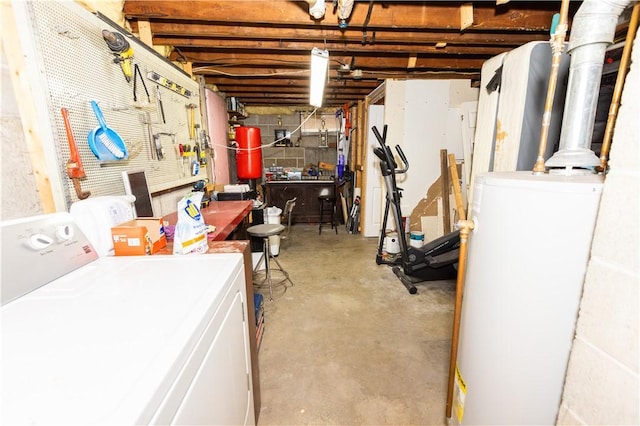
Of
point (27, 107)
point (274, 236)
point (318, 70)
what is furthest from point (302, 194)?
point (27, 107)

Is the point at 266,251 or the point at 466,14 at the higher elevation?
the point at 466,14

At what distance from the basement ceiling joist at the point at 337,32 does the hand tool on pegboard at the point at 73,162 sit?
1310 millimetres

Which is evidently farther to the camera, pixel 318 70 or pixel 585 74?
pixel 318 70

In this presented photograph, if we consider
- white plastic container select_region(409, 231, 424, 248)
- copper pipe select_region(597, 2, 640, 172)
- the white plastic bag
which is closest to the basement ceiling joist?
copper pipe select_region(597, 2, 640, 172)

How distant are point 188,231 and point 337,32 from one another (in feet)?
7.10

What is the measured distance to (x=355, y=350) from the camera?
198 centimetres

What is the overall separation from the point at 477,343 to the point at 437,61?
324 centimetres

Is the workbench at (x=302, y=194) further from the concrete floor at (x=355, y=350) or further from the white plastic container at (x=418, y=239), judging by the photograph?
the concrete floor at (x=355, y=350)

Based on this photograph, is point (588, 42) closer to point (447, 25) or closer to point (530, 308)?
point (530, 308)

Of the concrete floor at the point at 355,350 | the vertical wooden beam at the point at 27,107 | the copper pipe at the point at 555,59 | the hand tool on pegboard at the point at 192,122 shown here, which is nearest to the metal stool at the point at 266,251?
the concrete floor at the point at 355,350

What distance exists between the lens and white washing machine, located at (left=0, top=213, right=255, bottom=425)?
0.48 meters

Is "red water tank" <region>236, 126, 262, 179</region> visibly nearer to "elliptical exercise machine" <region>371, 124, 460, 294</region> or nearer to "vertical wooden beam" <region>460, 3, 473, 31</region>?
"elliptical exercise machine" <region>371, 124, 460, 294</region>

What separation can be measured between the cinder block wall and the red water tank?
13.9ft

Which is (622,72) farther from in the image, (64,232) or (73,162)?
(73,162)
